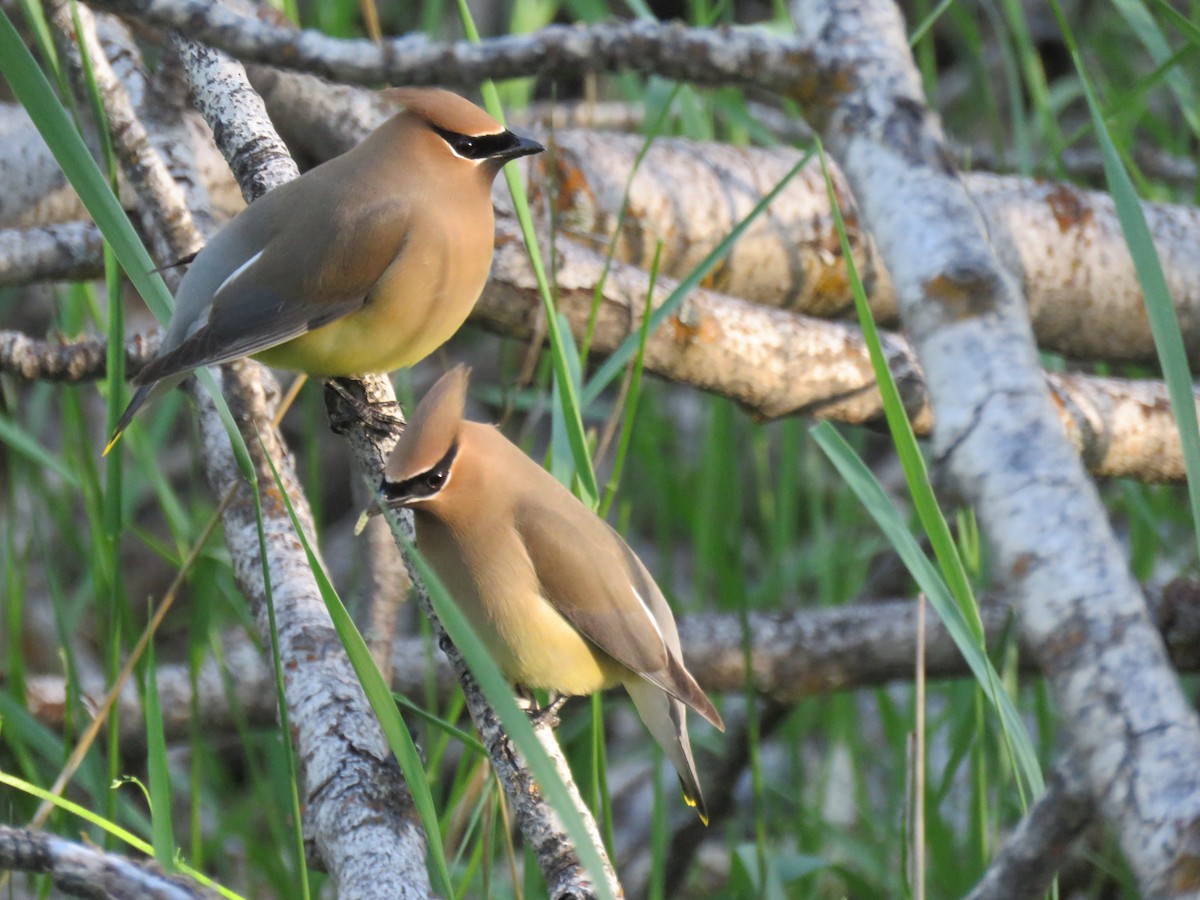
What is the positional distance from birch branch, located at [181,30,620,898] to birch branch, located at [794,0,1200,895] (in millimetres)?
758

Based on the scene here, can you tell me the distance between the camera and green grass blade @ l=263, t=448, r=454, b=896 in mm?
1501

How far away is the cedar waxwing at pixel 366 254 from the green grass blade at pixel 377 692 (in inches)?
43.4

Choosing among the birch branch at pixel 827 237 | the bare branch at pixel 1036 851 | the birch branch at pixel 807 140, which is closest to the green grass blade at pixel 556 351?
the bare branch at pixel 1036 851

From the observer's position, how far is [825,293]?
382 cm

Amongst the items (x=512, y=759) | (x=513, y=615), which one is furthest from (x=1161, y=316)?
(x=513, y=615)

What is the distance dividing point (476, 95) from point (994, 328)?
3.78 metres

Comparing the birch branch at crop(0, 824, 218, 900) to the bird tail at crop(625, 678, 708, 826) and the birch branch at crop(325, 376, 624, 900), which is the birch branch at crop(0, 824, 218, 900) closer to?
the birch branch at crop(325, 376, 624, 900)

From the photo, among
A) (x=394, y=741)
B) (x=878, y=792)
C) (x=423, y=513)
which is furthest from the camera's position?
(x=878, y=792)

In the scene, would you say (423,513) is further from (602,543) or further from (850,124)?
(850,124)

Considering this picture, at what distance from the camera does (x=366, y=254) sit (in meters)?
2.73

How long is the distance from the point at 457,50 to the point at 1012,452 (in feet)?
2.62

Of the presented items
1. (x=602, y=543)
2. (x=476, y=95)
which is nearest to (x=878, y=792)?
(x=602, y=543)

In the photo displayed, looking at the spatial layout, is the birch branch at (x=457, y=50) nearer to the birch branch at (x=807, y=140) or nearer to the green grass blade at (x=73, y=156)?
the green grass blade at (x=73, y=156)

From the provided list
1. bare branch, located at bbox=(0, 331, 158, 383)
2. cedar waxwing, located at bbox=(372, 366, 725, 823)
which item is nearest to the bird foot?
cedar waxwing, located at bbox=(372, 366, 725, 823)
